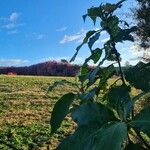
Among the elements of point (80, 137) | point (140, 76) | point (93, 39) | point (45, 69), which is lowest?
point (80, 137)

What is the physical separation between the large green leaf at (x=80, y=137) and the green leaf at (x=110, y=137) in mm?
56

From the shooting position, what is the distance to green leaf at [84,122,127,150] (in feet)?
2.74

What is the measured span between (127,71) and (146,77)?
0.08 metres

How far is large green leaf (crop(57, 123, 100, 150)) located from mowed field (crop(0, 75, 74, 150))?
15.5ft

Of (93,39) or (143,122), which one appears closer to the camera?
(143,122)

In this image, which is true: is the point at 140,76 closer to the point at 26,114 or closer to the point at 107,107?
the point at 107,107

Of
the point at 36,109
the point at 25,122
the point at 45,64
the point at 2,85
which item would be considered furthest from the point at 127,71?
the point at 45,64

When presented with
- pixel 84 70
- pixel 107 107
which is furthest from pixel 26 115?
pixel 107 107

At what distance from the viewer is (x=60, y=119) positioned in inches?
46.8

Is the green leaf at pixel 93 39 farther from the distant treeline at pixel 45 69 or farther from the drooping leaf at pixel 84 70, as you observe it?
the distant treeline at pixel 45 69

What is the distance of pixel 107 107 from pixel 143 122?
166 mm

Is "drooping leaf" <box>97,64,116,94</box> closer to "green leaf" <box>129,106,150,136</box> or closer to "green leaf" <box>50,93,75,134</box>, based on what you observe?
"green leaf" <box>50,93,75,134</box>

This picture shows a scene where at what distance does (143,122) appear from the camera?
912 millimetres

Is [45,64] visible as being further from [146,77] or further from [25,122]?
[146,77]
